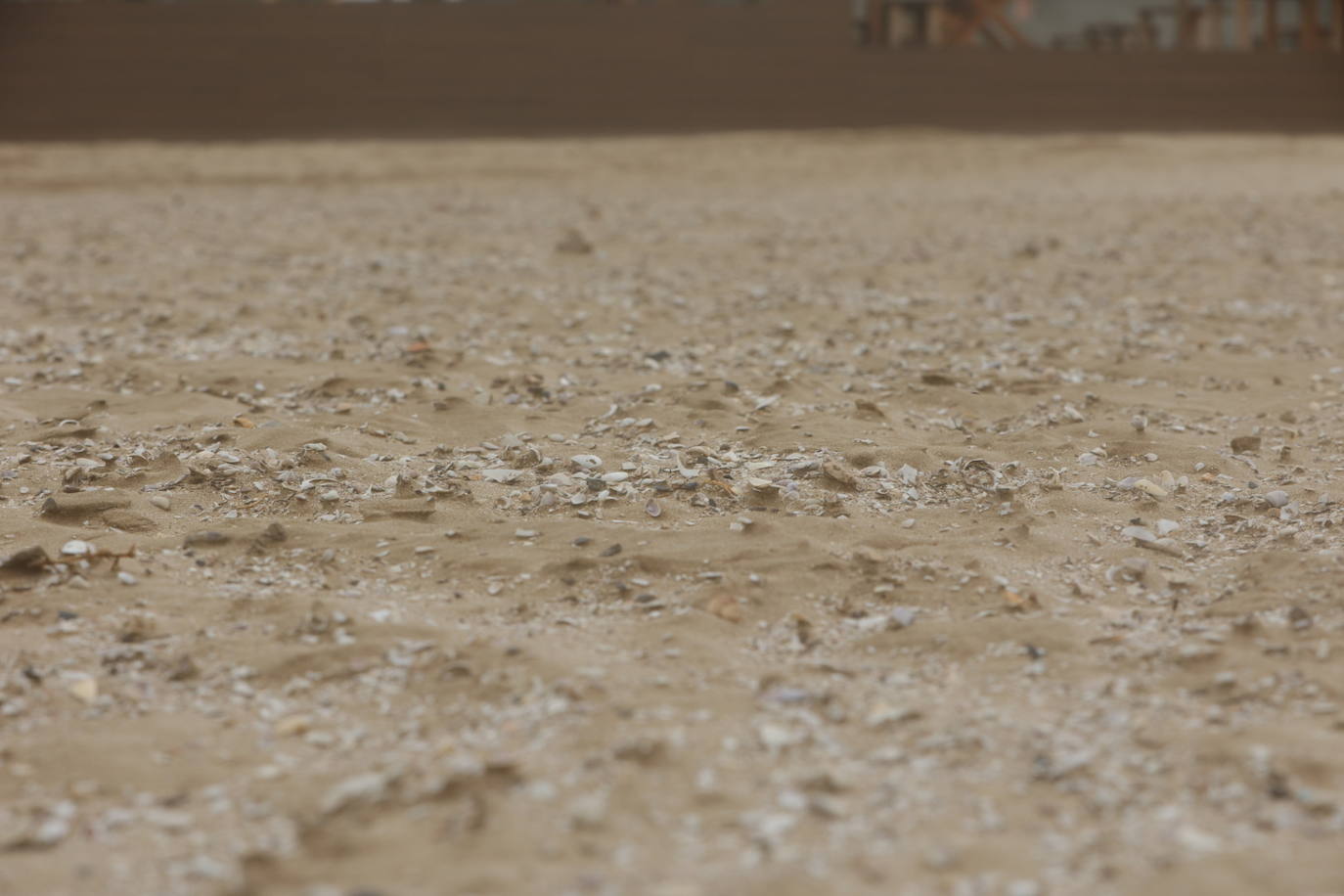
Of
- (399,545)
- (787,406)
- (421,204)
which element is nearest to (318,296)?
(787,406)

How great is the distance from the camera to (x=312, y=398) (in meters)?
5.14

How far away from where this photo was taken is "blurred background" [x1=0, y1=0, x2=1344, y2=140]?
661 inches

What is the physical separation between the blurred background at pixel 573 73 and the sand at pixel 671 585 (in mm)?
10049

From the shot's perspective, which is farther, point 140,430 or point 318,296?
point 318,296

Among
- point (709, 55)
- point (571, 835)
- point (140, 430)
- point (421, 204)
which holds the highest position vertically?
point (709, 55)

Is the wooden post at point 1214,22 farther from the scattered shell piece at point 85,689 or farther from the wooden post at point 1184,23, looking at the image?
the scattered shell piece at point 85,689

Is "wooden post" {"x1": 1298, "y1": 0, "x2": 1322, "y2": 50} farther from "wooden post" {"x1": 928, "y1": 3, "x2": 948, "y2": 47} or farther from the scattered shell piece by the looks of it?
the scattered shell piece

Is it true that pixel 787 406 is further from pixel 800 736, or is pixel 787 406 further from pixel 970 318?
pixel 800 736

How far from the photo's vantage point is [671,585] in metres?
3.38

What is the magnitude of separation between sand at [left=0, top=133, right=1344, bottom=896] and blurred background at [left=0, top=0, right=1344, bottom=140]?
33.0 ft

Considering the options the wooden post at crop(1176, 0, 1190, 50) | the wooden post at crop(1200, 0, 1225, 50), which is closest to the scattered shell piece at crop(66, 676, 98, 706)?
the wooden post at crop(1176, 0, 1190, 50)

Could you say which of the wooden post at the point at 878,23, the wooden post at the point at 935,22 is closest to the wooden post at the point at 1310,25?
the wooden post at the point at 935,22

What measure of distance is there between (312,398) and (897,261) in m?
4.74

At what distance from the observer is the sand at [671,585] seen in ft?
7.41
